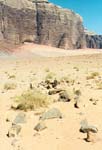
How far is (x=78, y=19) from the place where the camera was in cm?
10469

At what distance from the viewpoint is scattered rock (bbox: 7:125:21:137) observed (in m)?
7.85

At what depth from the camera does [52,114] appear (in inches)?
358

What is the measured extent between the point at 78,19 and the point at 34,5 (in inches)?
654

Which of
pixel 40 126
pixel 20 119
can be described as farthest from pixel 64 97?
pixel 40 126

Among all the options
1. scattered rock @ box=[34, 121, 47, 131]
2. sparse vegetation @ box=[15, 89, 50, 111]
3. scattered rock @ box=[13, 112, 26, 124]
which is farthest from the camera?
sparse vegetation @ box=[15, 89, 50, 111]

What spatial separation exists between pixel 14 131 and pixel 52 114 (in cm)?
138

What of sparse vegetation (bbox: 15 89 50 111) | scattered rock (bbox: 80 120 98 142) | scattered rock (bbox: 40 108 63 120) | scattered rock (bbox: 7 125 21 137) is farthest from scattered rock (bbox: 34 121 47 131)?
sparse vegetation (bbox: 15 89 50 111)

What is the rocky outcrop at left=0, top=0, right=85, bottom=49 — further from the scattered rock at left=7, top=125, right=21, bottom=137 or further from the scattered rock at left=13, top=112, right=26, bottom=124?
the scattered rock at left=7, top=125, right=21, bottom=137

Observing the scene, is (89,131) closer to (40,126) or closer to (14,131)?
(40,126)

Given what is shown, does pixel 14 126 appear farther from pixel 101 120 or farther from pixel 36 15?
pixel 36 15

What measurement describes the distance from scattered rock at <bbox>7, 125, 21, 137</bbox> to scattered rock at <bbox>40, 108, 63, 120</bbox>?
34.0 inches

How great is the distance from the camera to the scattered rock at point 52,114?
29.2ft

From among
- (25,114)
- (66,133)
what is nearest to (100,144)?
(66,133)

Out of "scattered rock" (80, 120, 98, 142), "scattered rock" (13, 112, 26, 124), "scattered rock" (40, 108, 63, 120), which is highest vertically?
"scattered rock" (80, 120, 98, 142)
